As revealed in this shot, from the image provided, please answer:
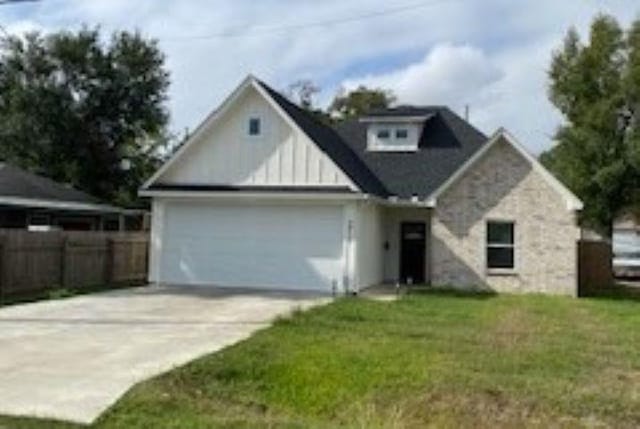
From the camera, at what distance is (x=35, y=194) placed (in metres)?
31.6

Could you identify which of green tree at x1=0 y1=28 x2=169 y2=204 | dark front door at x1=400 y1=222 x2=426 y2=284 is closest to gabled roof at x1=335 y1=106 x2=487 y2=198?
dark front door at x1=400 y1=222 x2=426 y2=284

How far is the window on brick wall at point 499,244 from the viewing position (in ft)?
87.4

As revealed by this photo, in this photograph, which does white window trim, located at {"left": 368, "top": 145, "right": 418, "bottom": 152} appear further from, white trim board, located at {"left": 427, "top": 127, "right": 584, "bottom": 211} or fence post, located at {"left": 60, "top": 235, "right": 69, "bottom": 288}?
fence post, located at {"left": 60, "top": 235, "right": 69, "bottom": 288}

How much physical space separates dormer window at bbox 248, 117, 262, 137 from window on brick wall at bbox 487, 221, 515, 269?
706 cm

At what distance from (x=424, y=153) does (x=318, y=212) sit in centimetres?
672

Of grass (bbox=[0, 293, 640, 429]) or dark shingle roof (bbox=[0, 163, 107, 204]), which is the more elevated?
dark shingle roof (bbox=[0, 163, 107, 204])

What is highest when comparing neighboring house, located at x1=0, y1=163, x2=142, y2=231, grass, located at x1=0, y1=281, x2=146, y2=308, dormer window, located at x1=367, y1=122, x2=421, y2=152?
dormer window, located at x1=367, y1=122, x2=421, y2=152

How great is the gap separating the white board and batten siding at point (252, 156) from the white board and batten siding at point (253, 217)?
3 centimetres

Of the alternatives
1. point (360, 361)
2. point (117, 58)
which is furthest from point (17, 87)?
point (360, 361)

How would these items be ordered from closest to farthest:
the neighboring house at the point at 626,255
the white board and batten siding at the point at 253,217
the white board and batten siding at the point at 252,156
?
the white board and batten siding at the point at 253,217 < the white board and batten siding at the point at 252,156 < the neighboring house at the point at 626,255

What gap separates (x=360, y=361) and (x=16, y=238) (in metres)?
12.0

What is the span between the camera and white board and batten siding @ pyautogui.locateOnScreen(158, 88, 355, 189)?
24.6 m

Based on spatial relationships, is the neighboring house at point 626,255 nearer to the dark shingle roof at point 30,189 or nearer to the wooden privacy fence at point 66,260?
the wooden privacy fence at point 66,260

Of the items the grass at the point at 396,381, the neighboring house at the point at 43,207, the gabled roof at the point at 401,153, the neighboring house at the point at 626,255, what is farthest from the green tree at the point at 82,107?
the grass at the point at 396,381
